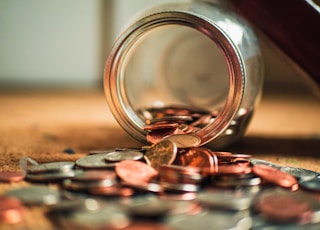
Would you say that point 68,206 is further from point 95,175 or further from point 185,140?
point 185,140

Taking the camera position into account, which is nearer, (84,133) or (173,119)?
(173,119)

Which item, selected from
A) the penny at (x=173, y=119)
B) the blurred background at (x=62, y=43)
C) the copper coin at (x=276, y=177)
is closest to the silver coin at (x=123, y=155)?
the penny at (x=173, y=119)

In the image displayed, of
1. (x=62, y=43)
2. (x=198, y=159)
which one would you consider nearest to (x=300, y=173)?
(x=198, y=159)

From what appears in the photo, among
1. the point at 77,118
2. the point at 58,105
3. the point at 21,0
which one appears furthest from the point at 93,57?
the point at 77,118

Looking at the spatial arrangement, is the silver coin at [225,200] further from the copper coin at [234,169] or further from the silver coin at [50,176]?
the silver coin at [50,176]

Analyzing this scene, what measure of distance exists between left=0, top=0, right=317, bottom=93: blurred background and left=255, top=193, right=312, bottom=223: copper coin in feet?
6.94

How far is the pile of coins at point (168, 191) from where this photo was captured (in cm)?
61

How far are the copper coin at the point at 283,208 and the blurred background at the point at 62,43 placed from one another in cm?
212

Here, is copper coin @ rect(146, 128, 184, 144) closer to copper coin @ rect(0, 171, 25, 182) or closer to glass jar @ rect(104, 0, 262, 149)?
glass jar @ rect(104, 0, 262, 149)

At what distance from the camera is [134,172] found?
2.48ft

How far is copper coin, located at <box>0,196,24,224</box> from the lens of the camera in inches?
24.0

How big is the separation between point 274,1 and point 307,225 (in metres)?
0.58

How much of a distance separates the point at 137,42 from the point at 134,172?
1.19ft

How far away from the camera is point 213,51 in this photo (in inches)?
61.8
